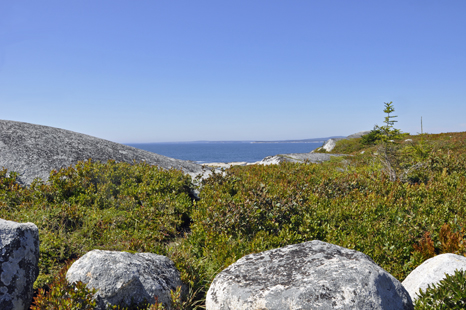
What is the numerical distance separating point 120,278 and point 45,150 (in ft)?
28.7

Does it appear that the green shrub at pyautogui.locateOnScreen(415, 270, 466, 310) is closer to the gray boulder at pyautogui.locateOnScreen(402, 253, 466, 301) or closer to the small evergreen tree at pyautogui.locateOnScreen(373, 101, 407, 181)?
the gray boulder at pyautogui.locateOnScreen(402, 253, 466, 301)

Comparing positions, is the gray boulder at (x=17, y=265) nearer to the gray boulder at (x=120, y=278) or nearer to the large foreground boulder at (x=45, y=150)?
the gray boulder at (x=120, y=278)

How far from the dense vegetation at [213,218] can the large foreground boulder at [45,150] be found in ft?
2.56

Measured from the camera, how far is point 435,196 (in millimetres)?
8250

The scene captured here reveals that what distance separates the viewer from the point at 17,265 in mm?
4152

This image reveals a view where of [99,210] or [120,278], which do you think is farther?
[99,210]

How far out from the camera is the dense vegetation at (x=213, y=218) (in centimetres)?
543

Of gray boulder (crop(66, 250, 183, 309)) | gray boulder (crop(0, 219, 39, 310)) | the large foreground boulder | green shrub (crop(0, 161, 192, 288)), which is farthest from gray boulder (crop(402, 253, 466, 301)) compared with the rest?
the large foreground boulder

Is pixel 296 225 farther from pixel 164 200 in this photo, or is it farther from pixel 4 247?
pixel 4 247

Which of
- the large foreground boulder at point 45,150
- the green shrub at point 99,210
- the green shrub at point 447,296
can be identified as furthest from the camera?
the large foreground boulder at point 45,150

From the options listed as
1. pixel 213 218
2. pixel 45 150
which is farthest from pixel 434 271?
pixel 45 150

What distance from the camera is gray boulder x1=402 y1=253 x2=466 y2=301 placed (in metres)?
4.24

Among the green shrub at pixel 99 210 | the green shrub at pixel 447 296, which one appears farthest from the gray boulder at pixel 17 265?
the green shrub at pixel 447 296

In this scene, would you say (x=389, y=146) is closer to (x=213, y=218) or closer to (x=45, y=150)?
(x=213, y=218)
